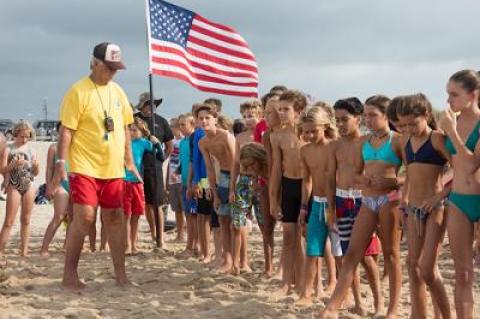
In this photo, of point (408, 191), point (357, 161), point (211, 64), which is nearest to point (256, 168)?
point (357, 161)

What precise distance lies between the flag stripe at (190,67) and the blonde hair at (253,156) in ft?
9.81

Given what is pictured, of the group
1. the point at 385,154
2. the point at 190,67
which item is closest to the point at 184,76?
the point at 190,67

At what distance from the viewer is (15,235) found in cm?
1123

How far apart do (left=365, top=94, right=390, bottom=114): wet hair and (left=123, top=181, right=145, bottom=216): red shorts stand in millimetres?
4034

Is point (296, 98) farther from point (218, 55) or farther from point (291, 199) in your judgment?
point (218, 55)

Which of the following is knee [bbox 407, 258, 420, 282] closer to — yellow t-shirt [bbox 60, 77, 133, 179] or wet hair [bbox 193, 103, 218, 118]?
yellow t-shirt [bbox 60, 77, 133, 179]

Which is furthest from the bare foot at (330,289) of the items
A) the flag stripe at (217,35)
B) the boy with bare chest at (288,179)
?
the flag stripe at (217,35)

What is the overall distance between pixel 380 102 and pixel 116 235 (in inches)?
105

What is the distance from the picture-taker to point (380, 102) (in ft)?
17.1

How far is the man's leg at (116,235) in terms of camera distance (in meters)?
6.20

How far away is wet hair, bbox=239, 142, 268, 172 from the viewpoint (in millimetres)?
6766

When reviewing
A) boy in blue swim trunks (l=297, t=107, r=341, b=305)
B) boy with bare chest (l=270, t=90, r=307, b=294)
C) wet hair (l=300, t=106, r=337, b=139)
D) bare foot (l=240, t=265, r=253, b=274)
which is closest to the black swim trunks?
boy with bare chest (l=270, t=90, r=307, b=294)

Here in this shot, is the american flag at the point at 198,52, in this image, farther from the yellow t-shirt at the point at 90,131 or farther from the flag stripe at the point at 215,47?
the yellow t-shirt at the point at 90,131

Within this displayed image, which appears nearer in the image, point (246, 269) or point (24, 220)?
point (246, 269)
